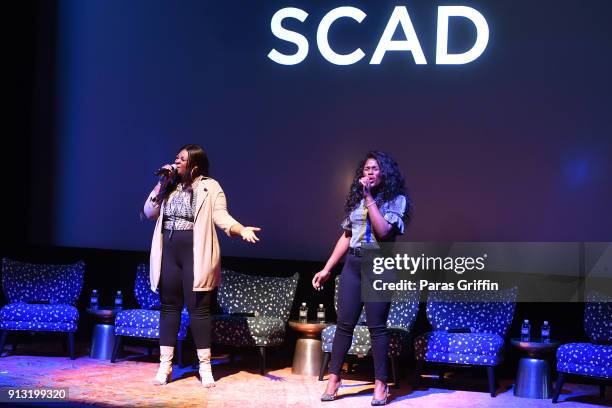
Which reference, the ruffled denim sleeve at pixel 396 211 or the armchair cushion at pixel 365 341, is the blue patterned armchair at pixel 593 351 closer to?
the armchair cushion at pixel 365 341

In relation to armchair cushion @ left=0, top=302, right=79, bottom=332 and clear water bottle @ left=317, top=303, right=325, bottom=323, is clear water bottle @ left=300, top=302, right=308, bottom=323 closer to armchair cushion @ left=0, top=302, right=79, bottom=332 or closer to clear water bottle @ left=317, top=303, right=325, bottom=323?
clear water bottle @ left=317, top=303, right=325, bottom=323

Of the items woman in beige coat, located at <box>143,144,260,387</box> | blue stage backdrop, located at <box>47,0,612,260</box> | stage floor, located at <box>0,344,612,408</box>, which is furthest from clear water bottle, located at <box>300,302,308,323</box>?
woman in beige coat, located at <box>143,144,260,387</box>

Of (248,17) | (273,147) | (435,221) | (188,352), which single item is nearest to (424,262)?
(435,221)

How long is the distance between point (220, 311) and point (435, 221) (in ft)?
6.25

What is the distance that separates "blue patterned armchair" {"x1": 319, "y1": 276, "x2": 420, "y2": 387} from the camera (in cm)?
529

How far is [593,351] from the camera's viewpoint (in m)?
4.80

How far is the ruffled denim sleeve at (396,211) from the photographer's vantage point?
4.46m

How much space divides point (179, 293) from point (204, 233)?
16.7 inches

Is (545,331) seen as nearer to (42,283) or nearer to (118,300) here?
(118,300)

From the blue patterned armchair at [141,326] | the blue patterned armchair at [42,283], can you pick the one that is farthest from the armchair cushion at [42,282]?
the blue patterned armchair at [141,326]

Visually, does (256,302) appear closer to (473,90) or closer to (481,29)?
(473,90)

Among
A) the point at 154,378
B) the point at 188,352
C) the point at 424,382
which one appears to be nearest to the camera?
the point at 154,378

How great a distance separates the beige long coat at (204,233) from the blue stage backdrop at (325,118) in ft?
5.68

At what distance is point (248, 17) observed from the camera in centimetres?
672
